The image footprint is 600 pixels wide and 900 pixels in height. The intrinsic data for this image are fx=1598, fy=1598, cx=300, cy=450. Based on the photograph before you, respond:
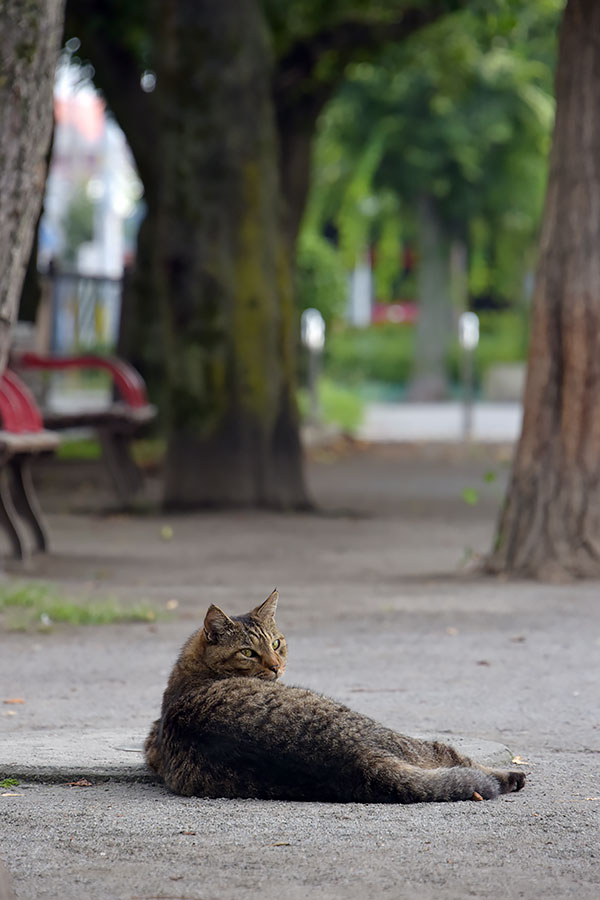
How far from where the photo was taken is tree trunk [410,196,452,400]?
3941cm

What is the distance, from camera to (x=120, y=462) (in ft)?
47.5

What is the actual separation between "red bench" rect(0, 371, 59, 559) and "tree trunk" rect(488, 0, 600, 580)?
3.03 metres

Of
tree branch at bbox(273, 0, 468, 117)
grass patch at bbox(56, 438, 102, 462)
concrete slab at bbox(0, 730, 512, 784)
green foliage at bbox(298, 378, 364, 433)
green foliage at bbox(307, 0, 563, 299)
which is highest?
green foliage at bbox(307, 0, 563, 299)

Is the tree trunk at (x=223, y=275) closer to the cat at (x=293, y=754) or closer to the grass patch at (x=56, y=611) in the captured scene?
the grass patch at (x=56, y=611)

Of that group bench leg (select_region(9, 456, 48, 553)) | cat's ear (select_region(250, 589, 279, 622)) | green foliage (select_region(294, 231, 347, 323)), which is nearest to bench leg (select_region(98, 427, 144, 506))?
bench leg (select_region(9, 456, 48, 553))

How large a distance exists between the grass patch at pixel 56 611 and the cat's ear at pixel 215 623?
3260 millimetres

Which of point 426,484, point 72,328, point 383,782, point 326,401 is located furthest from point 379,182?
point 383,782

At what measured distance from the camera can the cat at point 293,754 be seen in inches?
179

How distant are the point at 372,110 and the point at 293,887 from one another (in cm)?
3365

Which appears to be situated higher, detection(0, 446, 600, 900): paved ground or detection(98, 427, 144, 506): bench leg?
detection(98, 427, 144, 506): bench leg

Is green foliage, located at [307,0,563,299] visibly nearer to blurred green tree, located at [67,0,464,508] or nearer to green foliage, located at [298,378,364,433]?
green foliage, located at [298,378,364,433]

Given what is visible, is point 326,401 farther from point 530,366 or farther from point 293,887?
point 293,887

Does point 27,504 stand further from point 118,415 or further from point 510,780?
point 510,780

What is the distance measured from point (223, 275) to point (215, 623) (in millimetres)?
8673
